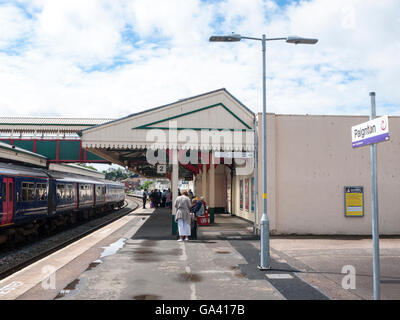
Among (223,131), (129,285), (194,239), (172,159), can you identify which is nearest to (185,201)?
(194,239)

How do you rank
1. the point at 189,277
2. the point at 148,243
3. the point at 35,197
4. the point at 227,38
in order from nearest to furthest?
1. the point at 189,277
2. the point at 227,38
3. the point at 148,243
4. the point at 35,197

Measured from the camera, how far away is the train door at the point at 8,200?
477 inches

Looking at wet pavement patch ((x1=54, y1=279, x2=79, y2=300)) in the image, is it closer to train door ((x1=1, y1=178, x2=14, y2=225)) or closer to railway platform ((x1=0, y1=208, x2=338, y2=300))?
railway platform ((x1=0, y1=208, x2=338, y2=300))

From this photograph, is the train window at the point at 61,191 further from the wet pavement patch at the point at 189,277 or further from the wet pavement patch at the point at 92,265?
the wet pavement patch at the point at 189,277

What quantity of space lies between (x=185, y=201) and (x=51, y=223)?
7864 mm

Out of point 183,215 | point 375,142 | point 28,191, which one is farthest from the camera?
point 28,191

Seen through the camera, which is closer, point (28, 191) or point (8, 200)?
point (8, 200)

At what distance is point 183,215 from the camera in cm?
1330

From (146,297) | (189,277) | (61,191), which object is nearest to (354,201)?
(189,277)

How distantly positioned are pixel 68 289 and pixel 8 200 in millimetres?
6358

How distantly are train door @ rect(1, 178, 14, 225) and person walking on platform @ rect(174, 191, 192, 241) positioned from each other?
511 centimetres

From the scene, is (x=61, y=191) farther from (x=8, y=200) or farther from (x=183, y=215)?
(x=183, y=215)

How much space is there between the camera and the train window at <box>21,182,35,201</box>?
13835mm

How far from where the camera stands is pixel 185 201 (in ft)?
44.0
